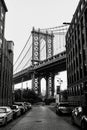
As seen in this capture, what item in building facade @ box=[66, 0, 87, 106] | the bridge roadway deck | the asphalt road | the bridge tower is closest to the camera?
the asphalt road

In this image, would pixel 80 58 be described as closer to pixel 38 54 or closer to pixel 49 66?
pixel 49 66

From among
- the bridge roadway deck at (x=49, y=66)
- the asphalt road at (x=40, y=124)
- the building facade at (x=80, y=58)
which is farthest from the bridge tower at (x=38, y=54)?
the asphalt road at (x=40, y=124)

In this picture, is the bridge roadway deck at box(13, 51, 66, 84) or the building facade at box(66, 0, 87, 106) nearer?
the building facade at box(66, 0, 87, 106)

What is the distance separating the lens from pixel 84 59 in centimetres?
4538

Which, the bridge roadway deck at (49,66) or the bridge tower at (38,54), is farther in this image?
the bridge tower at (38,54)

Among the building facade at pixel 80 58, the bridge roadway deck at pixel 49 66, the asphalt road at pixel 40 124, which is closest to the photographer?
the asphalt road at pixel 40 124

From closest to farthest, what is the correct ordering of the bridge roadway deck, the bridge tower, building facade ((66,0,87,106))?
1. building facade ((66,0,87,106))
2. the bridge roadway deck
3. the bridge tower

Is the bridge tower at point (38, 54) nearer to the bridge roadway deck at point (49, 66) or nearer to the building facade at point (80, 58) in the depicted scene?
the bridge roadway deck at point (49, 66)

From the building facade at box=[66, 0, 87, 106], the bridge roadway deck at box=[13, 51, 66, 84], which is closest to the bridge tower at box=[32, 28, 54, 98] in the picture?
the bridge roadway deck at box=[13, 51, 66, 84]

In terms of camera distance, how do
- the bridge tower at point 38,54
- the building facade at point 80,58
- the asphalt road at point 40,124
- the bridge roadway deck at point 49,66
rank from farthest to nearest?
the bridge tower at point 38,54 < the bridge roadway deck at point 49,66 < the building facade at point 80,58 < the asphalt road at point 40,124

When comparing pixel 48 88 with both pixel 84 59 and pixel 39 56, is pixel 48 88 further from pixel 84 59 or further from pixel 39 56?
pixel 84 59

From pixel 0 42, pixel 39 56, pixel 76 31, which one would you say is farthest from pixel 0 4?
pixel 39 56

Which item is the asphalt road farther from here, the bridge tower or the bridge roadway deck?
the bridge tower

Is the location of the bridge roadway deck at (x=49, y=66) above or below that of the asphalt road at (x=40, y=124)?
above
